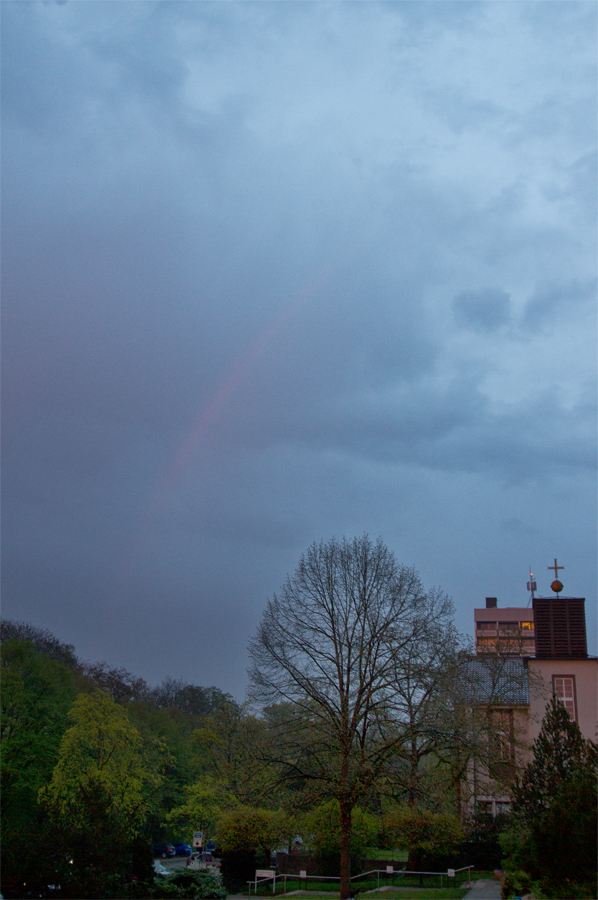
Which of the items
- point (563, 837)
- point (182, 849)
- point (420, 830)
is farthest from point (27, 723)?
point (563, 837)

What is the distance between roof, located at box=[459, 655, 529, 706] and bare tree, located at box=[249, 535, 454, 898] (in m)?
9.92

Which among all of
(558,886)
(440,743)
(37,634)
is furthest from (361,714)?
(37,634)

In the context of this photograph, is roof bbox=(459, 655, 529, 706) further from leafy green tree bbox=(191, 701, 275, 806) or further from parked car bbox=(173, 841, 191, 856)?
parked car bbox=(173, 841, 191, 856)

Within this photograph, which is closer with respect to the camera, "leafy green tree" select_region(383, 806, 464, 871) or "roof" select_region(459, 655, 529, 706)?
"leafy green tree" select_region(383, 806, 464, 871)

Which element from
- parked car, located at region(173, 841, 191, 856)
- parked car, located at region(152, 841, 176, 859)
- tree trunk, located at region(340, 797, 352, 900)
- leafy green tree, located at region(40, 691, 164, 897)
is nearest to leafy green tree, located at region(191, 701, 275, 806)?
tree trunk, located at region(340, 797, 352, 900)

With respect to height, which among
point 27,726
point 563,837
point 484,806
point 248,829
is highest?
point 27,726

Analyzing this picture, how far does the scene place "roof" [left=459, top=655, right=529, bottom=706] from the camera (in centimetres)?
3694

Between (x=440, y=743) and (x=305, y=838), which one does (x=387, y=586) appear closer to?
(x=440, y=743)

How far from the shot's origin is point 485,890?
28062 millimetres

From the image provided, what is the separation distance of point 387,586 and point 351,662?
10.2 ft

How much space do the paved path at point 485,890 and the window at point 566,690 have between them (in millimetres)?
9898

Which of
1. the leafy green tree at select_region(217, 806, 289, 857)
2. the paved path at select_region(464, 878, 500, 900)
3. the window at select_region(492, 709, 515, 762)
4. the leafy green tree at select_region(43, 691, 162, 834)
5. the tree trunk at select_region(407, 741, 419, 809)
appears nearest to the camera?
the tree trunk at select_region(407, 741, 419, 809)

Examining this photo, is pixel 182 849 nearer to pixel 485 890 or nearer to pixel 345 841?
pixel 485 890

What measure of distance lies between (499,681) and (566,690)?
3.82 m
